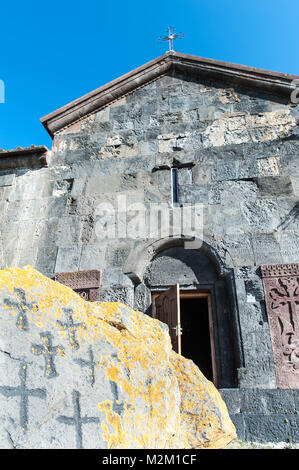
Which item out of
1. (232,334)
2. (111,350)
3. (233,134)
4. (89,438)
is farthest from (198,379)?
(233,134)

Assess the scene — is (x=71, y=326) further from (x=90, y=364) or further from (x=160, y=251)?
(x=160, y=251)

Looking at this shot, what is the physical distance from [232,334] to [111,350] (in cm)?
298

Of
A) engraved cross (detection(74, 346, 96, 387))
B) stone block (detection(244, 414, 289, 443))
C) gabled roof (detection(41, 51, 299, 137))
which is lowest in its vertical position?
stone block (detection(244, 414, 289, 443))

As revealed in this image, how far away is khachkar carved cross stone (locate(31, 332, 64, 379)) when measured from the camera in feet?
4.58

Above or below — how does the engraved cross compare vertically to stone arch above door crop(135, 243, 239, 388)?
below

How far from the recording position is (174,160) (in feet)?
17.8

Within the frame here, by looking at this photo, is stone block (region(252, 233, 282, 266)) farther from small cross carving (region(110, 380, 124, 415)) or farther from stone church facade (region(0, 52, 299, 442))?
small cross carving (region(110, 380, 124, 415))

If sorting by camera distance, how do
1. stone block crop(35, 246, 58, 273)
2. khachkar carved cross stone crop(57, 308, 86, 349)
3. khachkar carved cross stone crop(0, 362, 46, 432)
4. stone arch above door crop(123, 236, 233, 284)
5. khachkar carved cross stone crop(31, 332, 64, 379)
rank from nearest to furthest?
khachkar carved cross stone crop(0, 362, 46, 432), khachkar carved cross stone crop(31, 332, 64, 379), khachkar carved cross stone crop(57, 308, 86, 349), stone arch above door crop(123, 236, 233, 284), stone block crop(35, 246, 58, 273)

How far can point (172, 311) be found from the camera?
4.37 m

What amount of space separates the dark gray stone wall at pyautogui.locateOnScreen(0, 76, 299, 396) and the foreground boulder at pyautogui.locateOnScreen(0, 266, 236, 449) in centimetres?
234

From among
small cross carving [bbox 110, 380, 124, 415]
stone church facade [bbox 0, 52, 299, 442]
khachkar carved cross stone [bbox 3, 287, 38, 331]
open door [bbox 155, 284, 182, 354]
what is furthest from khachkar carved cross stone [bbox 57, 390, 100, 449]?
open door [bbox 155, 284, 182, 354]

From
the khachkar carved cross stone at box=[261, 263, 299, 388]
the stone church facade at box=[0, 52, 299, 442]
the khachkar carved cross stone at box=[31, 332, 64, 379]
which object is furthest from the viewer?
the stone church facade at box=[0, 52, 299, 442]

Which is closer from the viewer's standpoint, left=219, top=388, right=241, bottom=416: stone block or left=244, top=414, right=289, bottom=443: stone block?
left=244, top=414, right=289, bottom=443: stone block
